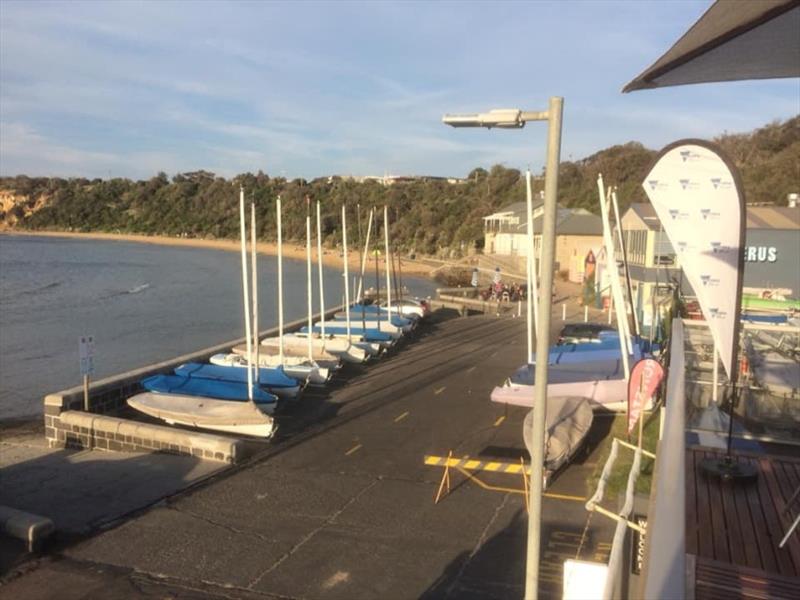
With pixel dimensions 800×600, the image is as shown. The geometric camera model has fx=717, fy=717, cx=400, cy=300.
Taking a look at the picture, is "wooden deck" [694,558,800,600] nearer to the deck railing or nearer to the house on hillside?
the deck railing

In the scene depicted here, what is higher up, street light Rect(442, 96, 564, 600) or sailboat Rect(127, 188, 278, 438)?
street light Rect(442, 96, 564, 600)

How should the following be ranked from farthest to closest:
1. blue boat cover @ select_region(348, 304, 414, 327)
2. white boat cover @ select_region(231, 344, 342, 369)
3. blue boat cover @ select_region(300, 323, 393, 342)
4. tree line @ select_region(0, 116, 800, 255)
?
tree line @ select_region(0, 116, 800, 255), blue boat cover @ select_region(348, 304, 414, 327), blue boat cover @ select_region(300, 323, 393, 342), white boat cover @ select_region(231, 344, 342, 369)

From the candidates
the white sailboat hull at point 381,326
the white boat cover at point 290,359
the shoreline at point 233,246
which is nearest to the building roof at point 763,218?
the white sailboat hull at point 381,326

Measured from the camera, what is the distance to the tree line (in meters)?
80.8

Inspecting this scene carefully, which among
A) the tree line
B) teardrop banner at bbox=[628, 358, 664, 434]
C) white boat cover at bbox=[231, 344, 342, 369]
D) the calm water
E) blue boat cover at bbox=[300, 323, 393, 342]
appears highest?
the tree line

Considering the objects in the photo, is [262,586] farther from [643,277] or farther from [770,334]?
[643,277]

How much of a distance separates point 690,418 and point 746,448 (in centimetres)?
121

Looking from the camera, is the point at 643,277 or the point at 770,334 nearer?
the point at 770,334

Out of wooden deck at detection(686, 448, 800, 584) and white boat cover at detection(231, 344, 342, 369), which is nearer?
wooden deck at detection(686, 448, 800, 584)

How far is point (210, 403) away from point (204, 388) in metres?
1.78

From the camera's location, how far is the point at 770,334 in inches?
568

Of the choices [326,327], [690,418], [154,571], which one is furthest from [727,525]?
[326,327]

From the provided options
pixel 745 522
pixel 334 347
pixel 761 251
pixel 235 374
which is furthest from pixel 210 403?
pixel 761 251

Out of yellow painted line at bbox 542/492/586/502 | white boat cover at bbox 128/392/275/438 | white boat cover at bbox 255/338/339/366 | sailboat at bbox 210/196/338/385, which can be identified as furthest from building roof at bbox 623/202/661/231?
white boat cover at bbox 128/392/275/438
